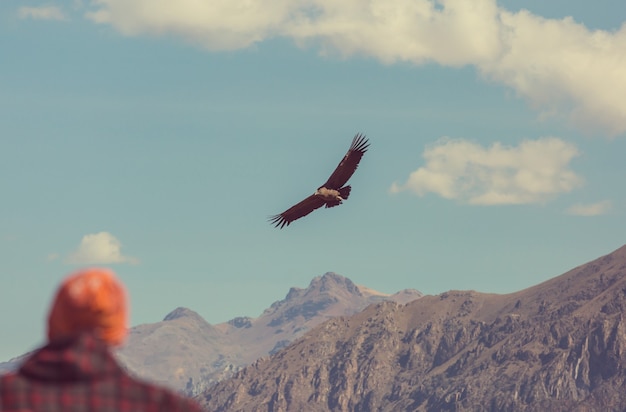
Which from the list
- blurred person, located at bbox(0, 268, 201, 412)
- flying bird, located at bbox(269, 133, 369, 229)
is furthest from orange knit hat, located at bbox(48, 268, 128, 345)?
flying bird, located at bbox(269, 133, 369, 229)

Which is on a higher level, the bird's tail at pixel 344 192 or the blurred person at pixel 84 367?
the bird's tail at pixel 344 192

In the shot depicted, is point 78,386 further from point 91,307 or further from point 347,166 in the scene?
point 347,166

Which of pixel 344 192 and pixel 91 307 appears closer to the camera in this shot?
pixel 91 307

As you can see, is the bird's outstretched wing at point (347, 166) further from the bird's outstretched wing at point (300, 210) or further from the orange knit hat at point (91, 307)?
the orange knit hat at point (91, 307)

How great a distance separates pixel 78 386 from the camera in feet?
25.6

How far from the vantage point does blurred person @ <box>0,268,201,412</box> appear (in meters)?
7.73

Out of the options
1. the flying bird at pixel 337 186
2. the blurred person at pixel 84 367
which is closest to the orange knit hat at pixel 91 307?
the blurred person at pixel 84 367

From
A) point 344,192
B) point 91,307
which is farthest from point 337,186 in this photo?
point 91,307

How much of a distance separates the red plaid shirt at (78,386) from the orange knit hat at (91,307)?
17 cm

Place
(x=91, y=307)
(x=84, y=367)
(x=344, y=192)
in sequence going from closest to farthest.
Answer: (x=84, y=367) < (x=91, y=307) < (x=344, y=192)

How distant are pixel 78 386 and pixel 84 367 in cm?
18

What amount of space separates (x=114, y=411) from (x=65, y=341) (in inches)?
22.9

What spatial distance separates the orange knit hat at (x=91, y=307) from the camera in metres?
8.03

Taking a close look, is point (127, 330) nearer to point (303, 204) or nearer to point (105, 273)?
point (105, 273)
